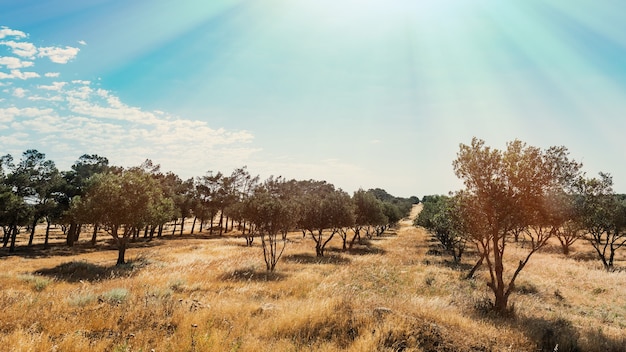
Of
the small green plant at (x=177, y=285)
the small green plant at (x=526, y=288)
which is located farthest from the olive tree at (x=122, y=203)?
the small green plant at (x=526, y=288)

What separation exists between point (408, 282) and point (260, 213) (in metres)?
13.7

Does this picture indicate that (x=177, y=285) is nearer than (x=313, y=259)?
Yes

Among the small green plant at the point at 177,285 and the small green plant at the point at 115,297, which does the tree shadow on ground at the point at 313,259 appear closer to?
the small green plant at the point at 177,285

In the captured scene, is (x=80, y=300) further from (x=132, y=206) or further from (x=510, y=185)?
(x=132, y=206)

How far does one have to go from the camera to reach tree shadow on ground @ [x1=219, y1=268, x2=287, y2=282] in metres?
23.1

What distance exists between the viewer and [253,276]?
24734mm

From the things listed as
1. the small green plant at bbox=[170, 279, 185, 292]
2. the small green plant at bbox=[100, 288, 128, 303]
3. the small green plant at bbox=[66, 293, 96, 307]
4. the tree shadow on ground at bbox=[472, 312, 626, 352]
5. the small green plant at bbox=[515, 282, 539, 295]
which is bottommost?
the small green plant at bbox=[515, 282, 539, 295]

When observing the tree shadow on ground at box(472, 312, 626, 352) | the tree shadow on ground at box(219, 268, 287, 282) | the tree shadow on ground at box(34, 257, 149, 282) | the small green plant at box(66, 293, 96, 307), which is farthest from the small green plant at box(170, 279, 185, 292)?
the tree shadow on ground at box(472, 312, 626, 352)

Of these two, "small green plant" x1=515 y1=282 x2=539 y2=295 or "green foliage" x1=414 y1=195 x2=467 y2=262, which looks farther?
"small green plant" x1=515 y1=282 x2=539 y2=295

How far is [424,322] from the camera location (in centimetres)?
1001

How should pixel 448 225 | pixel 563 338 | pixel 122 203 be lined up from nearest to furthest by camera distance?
pixel 563 338 < pixel 122 203 < pixel 448 225

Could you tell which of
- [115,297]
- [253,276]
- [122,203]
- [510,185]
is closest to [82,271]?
[122,203]

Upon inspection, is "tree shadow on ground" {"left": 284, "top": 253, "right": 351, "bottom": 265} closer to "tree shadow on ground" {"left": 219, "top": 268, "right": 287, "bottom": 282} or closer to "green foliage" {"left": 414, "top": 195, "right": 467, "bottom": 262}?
"tree shadow on ground" {"left": 219, "top": 268, "right": 287, "bottom": 282}

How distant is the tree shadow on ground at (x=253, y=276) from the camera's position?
23.1 meters
